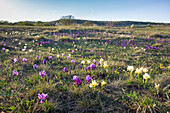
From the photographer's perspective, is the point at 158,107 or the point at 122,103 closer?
the point at 158,107

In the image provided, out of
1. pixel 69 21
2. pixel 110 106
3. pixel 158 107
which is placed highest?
pixel 69 21

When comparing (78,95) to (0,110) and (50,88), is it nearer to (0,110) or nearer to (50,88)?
(50,88)

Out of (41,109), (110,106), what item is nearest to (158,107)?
(110,106)

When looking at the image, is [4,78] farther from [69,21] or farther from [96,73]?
[69,21]

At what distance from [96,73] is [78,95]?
1039mm

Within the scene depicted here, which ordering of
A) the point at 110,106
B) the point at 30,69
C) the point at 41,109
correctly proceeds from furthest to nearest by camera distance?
the point at 30,69, the point at 110,106, the point at 41,109

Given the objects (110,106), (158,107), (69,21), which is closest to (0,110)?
(110,106)

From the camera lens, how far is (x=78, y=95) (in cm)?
215

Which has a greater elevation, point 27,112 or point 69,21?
point 69,21

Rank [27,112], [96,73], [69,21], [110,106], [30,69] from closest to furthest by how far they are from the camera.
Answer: [27,112] → [110,106] → [96,73] → [30,69] → [69,21]

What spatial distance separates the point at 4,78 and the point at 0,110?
128 cm

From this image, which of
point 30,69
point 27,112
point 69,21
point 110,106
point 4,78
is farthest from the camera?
point 69,21

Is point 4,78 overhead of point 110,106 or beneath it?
overhead

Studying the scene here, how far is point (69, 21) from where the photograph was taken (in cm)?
2783
